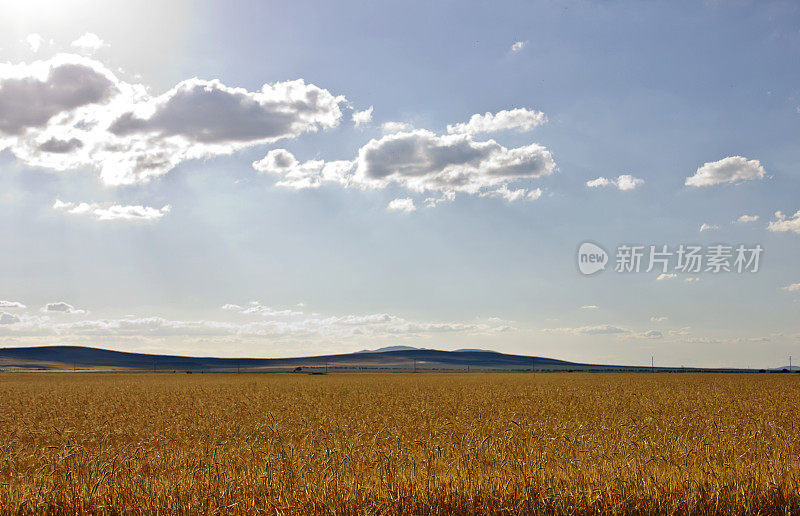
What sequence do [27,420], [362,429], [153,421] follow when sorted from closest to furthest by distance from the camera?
1. [362,429]
2. [153,421]
3. [27,420]

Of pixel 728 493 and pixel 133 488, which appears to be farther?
pixel 133 488

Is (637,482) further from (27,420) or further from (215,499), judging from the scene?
(27,420)

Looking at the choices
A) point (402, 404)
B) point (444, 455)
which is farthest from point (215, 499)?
point (402, 404)

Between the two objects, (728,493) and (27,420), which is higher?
(728,493)

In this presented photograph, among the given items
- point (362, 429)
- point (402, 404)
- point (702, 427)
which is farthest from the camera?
point (402, 404)

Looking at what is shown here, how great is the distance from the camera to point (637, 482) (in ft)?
31.2

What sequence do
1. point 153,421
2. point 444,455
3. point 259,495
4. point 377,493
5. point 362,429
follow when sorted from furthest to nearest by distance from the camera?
1. point 153,421
2. point 362,429
3. point 444,455
4. point 259,495
5. point 377,493

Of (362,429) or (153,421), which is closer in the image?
(362,429)

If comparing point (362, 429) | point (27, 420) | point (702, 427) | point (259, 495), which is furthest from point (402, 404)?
point (259, 495)

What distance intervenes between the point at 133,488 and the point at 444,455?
242 inches

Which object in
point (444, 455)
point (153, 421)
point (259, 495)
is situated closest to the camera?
point (259, 495)

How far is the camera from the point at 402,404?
2959 cm

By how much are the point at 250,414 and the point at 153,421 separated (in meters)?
4.00

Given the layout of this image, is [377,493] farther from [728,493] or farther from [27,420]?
[27,420]
